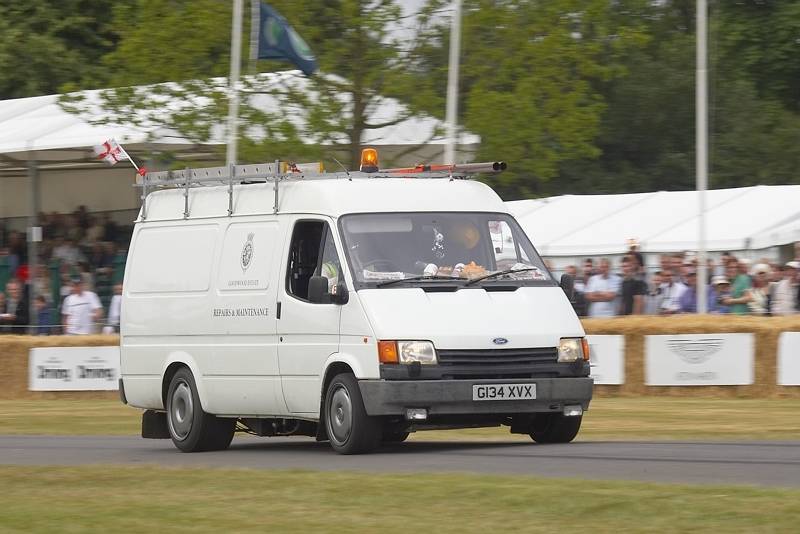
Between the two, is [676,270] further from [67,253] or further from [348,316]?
[348,316]

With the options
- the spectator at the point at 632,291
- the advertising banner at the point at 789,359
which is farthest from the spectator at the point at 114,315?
the advertising banner at the point at 789,359

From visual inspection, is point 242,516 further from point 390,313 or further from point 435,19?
point 435,19

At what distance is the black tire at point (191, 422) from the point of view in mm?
15086

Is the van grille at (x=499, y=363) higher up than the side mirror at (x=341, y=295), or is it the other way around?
the side mirror at (x=341, y=295)

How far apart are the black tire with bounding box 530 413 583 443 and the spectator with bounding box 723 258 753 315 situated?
9194 millimetres

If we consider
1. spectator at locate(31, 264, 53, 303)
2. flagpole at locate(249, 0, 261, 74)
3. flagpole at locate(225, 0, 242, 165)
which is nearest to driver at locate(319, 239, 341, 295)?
flagpole at locate(249, 0, 261, 74)

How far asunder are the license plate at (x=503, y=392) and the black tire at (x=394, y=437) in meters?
1.07

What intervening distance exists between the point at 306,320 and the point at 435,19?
52.0 feet

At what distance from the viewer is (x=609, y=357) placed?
22.4 metres

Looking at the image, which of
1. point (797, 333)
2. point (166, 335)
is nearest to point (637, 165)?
point (797, 333)

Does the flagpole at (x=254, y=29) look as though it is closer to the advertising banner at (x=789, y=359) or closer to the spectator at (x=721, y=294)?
the spectator at (x=721, y=294)

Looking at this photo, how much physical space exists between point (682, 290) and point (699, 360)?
121 inches

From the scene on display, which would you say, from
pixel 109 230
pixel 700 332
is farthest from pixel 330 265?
pixel 109 230

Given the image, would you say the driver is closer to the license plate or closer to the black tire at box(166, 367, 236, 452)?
the license plate
